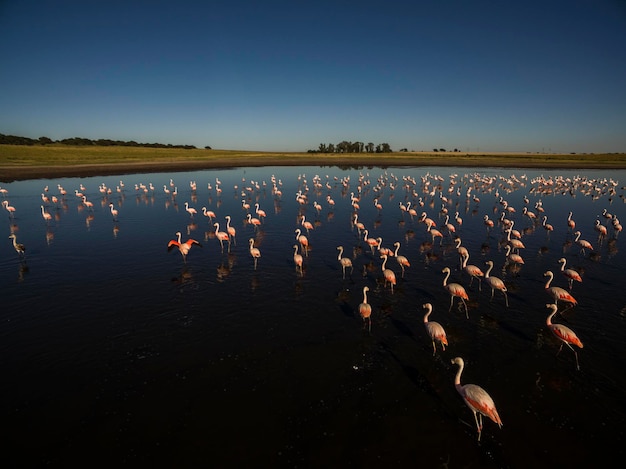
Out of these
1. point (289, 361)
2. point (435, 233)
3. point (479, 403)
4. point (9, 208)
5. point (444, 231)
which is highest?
point (9, 208)

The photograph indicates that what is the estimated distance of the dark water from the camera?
6.90 metres

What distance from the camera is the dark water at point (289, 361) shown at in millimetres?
6902

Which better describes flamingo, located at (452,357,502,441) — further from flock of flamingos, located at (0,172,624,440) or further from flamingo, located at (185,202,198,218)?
flamingo, located at (185,202,198,218)

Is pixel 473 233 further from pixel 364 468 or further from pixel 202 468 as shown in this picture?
pixel 202 468

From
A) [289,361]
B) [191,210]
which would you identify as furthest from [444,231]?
[191,210]

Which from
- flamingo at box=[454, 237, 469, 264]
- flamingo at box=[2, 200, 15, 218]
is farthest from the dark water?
flamingo at box=[2, 200, 15, 218]

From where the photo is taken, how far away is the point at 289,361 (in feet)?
31.0

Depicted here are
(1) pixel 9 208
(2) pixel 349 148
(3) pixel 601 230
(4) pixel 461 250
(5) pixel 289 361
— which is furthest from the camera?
(2) pixel 349 148

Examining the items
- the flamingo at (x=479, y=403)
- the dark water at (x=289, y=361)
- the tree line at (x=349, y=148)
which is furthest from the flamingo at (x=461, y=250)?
the tree line at (x=349, y=148)

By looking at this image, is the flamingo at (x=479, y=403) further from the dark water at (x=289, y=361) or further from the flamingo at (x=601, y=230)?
the flamingo at (x=601, y=230)

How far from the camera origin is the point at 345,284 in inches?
566

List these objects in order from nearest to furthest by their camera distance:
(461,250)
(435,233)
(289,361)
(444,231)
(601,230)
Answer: (289,361)
(461,250)
(435,233)
(601,230)
(444,231)

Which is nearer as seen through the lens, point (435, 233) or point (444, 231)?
point (435, 233)

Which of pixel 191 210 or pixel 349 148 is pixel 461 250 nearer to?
pixel 191 210
